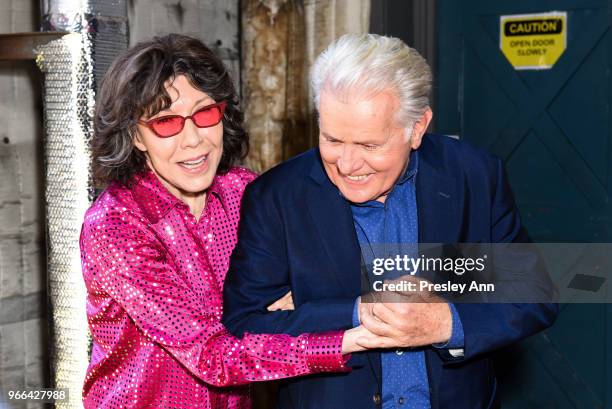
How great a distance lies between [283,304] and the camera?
229 cm

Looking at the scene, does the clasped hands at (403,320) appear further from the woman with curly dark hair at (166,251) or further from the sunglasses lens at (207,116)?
the sunglasses lens at (207,116)

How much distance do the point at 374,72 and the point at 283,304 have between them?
0.68m

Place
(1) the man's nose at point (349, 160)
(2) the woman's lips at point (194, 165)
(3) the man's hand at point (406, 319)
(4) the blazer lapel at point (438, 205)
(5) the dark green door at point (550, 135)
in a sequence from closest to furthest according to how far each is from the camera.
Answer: (3) the man's hand at point (406, 319) → (1) the man's nose at point (349, 160) → (4) the blazer lapel at point (438, 205) → (2) the woman's lips at point (194, 165) → (5) the dark green door at point (550, 135)

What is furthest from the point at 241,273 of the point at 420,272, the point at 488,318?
the point at 488,318

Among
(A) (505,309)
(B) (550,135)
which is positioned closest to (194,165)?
(A) (505,309)

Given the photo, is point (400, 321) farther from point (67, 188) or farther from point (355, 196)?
point (67, 188)

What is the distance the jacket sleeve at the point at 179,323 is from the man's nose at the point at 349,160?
42 centimetres

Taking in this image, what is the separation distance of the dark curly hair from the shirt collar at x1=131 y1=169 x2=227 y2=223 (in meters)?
0.04

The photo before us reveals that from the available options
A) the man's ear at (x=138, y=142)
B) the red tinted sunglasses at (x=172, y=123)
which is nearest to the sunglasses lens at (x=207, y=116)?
the red tinted sunglasses at (x=172, y=123)

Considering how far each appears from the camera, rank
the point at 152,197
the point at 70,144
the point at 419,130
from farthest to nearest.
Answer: the point at 70,144 → the point at 152,197 → the point at 419,130

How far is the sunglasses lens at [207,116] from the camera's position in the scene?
94.7 inches

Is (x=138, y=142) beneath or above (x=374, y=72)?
beneath

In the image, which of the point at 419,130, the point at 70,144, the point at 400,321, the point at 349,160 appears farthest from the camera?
the point at 70,144

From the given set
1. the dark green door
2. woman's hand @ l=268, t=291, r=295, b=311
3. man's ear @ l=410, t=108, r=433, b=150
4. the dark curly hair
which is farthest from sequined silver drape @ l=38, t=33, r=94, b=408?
the dark green door
